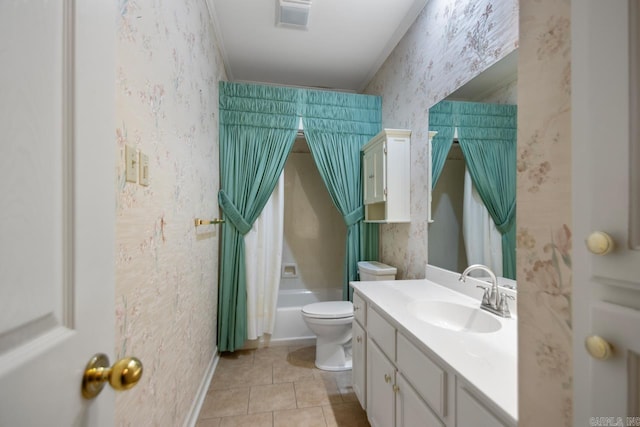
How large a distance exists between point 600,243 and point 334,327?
194cm

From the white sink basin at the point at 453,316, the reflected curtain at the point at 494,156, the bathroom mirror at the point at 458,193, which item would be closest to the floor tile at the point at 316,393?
the white sink basin at the point at 453,316

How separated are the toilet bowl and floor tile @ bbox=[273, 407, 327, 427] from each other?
18.5 inches

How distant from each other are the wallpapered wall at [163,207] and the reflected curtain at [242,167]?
0.44m

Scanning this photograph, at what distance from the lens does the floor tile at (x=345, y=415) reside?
159 centimetres

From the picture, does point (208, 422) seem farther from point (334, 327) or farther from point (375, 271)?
point (375, 271)

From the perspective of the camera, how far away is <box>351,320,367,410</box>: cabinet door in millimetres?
1523

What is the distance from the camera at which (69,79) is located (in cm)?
40

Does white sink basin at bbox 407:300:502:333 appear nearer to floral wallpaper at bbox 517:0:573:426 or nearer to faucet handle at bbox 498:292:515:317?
faucet handle at bbox 498:292:515:317

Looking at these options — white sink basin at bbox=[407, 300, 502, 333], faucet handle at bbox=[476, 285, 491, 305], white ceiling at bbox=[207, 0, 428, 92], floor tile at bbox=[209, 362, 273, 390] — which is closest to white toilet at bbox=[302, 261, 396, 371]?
floor tile at bbox=[209, 362, 273, 390]

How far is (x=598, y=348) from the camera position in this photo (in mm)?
383

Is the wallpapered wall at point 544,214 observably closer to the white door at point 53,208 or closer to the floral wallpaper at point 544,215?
the floral wallpaper at point 544,215

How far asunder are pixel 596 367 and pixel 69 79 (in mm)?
881

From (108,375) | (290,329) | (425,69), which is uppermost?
(425,69)

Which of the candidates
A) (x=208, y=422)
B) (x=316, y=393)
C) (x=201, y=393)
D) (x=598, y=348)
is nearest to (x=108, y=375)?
(x=598, y=348)
